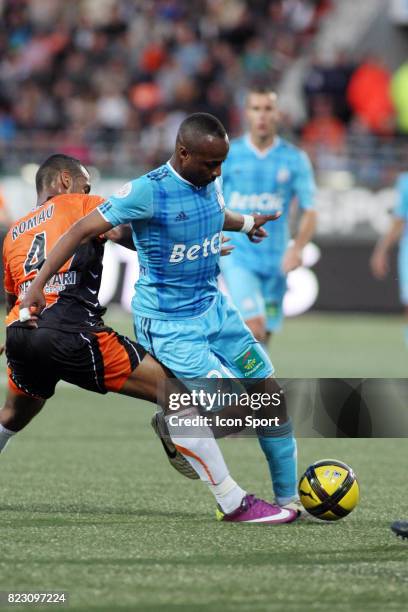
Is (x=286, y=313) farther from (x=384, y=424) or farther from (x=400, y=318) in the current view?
(x=384, y=424)

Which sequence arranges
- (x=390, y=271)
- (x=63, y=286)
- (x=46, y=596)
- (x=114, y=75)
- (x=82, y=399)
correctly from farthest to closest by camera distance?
(x=114, y=75) → (x=390, y=271) → (x=82, y=399) → (x=63, y=286) → (x=46, y=596)

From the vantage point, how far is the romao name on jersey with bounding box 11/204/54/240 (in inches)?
250

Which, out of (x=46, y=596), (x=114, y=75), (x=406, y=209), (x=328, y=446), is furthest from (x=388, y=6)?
(x=46, y=596)

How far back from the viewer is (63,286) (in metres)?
6.25

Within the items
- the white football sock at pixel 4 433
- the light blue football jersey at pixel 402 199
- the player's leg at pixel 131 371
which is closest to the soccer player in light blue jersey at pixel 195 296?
the player's leg at pixel 131 371

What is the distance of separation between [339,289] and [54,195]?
1235 centimetres

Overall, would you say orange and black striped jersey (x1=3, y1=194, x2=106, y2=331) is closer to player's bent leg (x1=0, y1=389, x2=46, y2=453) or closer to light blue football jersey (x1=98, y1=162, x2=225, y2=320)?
light blue football jersey (x1=98, y1=162, x2=225, y2=320)

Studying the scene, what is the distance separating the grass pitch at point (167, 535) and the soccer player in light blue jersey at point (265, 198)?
1.13m

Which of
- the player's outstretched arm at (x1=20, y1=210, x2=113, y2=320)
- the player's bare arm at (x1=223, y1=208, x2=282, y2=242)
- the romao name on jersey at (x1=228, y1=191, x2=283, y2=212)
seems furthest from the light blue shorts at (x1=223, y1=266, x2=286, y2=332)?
the player's outstretched arm at (x1=20, y1=210, x2=113, y2=320)

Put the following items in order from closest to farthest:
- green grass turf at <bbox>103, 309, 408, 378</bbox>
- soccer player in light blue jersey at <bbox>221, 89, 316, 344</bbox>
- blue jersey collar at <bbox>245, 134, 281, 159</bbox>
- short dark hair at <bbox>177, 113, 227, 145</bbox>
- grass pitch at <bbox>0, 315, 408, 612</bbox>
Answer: grass pitch at <bbox>0, 315, 408, 612</bbox>
short dark hair at <bbox>177, 113, 227, 145</bbox>
soccer player in light blue jersey at <bbox>221, 89, 316, 344</bbox>
blue jersey collar at <bbox>245, 134, 281, 159</bbox>
green grass turf at <bbox>103, 309, 408, 378</bbox>

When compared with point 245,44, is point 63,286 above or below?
below

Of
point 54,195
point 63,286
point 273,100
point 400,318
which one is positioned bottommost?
point 400,318

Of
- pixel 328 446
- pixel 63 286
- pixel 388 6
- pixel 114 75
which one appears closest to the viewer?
pixel 63 286

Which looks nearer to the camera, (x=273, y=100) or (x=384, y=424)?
(x=384, y=424)
